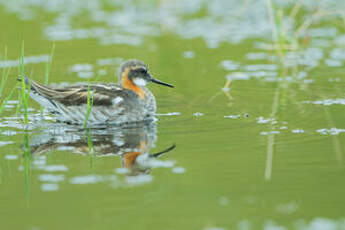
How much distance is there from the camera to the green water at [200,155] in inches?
261

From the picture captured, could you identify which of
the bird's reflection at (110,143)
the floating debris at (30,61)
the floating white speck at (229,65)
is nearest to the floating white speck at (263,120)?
the bird's reflection at (110,143)

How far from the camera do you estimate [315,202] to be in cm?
680

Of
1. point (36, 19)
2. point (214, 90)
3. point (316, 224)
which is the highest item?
point (36, 19)

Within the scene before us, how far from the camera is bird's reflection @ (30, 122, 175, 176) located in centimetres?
845

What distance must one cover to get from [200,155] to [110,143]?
1.35 metres

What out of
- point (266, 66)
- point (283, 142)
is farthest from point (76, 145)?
point (266, 66)

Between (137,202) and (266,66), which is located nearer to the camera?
(137,202)

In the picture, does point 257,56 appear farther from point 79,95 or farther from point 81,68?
point 79,95

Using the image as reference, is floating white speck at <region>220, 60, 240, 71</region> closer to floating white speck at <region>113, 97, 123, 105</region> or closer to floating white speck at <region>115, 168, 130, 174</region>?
floating white speck at <region>113, 97, 123, 105</region>

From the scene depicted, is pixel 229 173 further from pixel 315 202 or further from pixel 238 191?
pixel 315 202

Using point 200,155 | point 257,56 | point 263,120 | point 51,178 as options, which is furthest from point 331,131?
point 257,56

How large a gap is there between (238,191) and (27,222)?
2083 millimetres

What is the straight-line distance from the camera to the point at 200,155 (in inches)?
338

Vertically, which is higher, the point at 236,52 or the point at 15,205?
the point at 236,52
